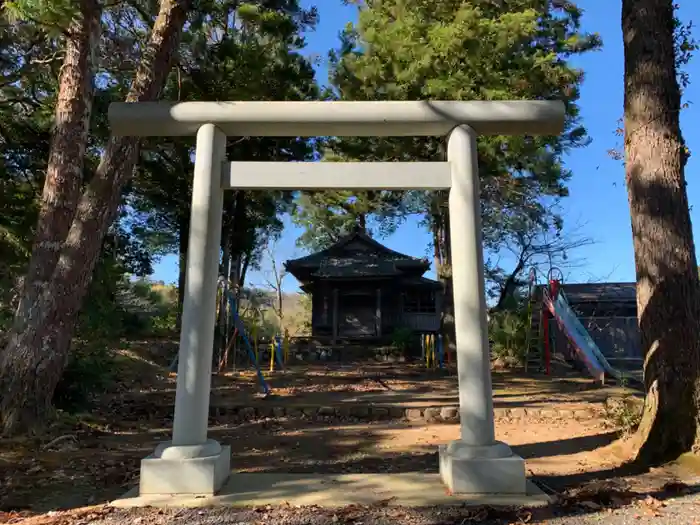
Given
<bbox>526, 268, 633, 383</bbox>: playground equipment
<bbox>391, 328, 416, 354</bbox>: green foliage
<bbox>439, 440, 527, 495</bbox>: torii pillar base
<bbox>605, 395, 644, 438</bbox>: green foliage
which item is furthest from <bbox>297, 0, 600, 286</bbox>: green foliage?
→ <bbox>439, 440, 527, 495</bbox>: torii pillar base

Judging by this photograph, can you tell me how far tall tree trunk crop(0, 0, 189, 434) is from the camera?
6418 millimetres

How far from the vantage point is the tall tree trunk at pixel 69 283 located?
642 centimetres

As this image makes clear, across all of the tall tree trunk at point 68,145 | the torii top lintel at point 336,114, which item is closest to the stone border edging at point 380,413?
the tall tree trunk at point 68,145

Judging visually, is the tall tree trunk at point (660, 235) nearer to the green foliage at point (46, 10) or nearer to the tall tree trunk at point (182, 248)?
the green foliage at point (46, 10)

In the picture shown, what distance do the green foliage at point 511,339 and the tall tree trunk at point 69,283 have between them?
1262cm

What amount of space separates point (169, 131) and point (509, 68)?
10.3 m

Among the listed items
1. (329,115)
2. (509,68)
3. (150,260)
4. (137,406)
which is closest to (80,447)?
(137,406)

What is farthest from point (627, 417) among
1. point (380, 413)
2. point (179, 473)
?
point (179, 473)

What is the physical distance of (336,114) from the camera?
453 centimetres

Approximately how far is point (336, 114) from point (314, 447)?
14.1ft

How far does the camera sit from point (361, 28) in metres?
14.5

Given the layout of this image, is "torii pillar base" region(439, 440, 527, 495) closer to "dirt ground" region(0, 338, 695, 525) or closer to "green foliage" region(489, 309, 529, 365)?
"dirt ground" region(0, 338, 695, 525)

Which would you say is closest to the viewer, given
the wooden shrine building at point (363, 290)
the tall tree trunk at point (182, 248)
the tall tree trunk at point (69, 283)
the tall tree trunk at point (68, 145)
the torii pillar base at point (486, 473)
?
the torii pillar base at point (486, 473)

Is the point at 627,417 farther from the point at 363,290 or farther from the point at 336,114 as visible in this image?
the point at 363,290
